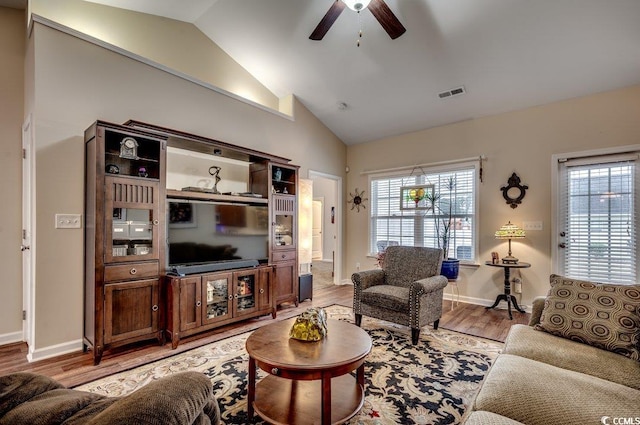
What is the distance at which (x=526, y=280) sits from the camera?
4281mm

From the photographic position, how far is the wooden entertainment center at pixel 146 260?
271 centimetres

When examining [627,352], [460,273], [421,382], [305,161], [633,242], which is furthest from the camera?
[305,161]

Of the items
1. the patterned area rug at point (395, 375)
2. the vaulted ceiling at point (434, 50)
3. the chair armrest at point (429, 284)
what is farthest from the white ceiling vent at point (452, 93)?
the patterned area rug at point (395, 375)

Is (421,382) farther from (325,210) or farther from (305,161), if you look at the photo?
(325,210)

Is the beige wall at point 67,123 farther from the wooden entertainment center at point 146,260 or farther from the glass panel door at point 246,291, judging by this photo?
the glass panel door at point 246,291

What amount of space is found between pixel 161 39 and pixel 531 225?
5.46 meters

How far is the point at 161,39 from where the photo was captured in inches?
151

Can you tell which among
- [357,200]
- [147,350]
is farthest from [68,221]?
[357,200]

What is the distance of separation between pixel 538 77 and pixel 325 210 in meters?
6.08

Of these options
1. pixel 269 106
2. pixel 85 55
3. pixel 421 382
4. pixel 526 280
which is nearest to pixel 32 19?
pixel 85 55

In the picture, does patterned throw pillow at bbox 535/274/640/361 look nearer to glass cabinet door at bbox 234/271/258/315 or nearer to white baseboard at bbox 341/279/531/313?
white baseboard at bbox 341/279/531/313

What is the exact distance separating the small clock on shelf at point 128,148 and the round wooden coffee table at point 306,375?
2.10m

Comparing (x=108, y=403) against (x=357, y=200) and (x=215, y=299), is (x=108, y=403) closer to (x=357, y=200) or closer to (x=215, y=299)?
(x=215, y=299)

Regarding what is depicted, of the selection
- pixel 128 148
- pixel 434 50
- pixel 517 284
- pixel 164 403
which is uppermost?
pixel 434 50
